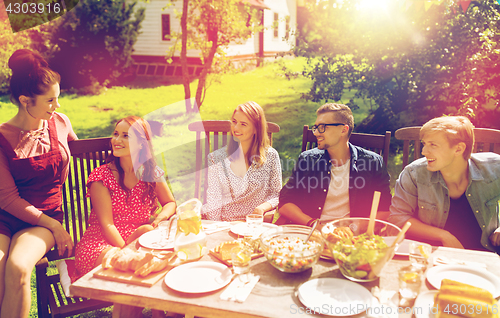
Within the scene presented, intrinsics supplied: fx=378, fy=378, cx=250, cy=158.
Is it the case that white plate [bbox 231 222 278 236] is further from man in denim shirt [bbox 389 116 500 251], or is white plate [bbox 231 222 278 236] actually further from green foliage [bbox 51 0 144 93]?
green foliage [bbox 51 0 144 93]

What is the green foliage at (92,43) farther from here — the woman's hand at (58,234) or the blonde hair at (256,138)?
the woman's hand at (58,234)

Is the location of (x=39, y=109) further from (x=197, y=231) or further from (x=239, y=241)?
(x=239, y=241)

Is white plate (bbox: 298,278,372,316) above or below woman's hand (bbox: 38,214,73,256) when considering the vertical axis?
above

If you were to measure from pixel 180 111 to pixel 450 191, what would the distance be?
8215 millimetres

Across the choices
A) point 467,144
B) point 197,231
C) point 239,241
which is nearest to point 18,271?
point 197,231

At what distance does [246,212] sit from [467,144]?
1.74 metres

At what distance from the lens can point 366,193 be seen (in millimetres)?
3033

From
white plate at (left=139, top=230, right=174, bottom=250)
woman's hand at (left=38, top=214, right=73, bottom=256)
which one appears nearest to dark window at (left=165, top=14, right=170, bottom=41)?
woman's hand at (left=38, top=214, right=73, bottom=256)

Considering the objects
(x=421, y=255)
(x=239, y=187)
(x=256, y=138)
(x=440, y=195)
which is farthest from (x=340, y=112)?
(x=421, y=255)

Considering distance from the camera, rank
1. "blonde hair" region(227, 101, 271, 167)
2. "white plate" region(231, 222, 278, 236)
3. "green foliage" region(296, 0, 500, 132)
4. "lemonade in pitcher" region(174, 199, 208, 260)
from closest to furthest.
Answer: "lemonade in pitcher" region(174, 199, 208, 260) → "white plate" region(231, 222, 278, 236) → "blonde hair" region(227, 101, 271, 167) → "green foliage" region(296, 0, 500, 132)

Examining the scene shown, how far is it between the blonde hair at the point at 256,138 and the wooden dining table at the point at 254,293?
135cm

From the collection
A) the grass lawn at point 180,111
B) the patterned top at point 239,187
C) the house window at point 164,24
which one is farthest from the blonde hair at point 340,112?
the house window at point 164,24

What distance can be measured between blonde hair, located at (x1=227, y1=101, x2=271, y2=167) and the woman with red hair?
711 mm

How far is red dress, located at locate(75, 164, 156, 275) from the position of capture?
2.54 m
